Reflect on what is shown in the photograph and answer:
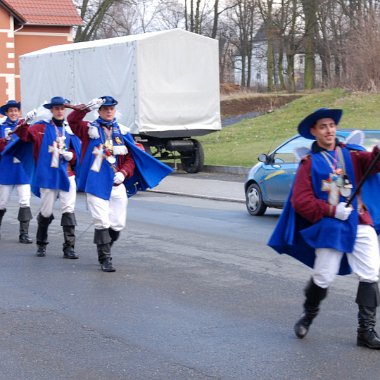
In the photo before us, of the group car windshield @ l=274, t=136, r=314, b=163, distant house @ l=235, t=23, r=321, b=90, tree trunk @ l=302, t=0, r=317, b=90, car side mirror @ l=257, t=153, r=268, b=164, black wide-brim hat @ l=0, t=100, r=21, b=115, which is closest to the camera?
black wide-brim hat @ l=0, t=100, r=21, b=115

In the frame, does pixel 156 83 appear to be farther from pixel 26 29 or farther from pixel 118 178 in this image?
pixel 26 29

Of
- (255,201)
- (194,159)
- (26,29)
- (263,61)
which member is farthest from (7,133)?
(263,61)

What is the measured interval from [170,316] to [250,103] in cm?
4533

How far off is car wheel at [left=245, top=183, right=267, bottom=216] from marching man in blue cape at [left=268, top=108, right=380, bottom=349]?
8828 millimetres

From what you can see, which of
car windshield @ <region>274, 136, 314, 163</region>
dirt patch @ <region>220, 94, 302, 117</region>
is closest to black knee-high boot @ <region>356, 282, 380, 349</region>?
car windshield @ <region>274, 136, 314, 163</region>

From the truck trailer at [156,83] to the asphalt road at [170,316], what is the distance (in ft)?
39.5

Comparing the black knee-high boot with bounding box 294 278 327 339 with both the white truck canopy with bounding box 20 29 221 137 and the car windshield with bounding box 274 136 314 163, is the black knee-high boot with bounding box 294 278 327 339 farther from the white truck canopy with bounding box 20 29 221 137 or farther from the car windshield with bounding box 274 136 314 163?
the white truck canopy with bounding box 20 29 221 137

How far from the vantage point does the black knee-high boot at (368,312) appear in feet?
21.0

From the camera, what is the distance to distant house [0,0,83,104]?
49219 millimetres

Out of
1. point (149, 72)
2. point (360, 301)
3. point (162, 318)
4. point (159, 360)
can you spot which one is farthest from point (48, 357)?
point (149, 72)

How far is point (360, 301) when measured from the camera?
21.2 ft

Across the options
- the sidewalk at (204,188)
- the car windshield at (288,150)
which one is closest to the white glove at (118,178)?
the car windshield at (288,150)

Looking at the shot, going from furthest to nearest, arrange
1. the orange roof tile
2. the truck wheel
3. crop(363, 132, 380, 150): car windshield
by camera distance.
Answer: the orange roof tile < the truck wheel < crop(363, 132, 380, 150): car windshield

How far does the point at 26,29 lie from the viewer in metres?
51.1
